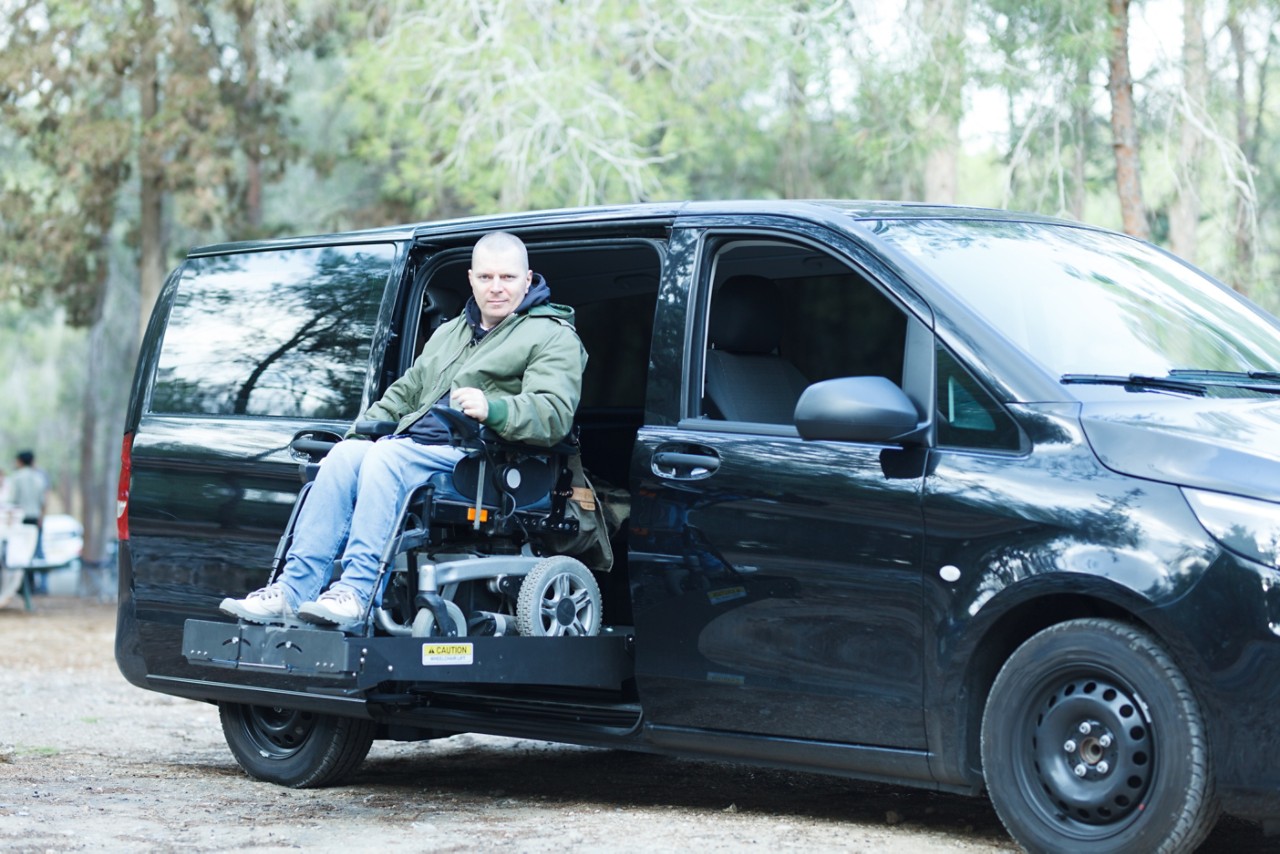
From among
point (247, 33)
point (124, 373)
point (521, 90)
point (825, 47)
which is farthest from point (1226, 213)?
point (124, 373)

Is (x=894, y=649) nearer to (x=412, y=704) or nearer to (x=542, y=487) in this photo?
(x=542, y=487)

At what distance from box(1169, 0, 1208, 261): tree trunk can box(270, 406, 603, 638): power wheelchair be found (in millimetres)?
7604

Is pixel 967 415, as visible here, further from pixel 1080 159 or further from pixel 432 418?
pixel 1080 159

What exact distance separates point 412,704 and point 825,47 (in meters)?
9.63

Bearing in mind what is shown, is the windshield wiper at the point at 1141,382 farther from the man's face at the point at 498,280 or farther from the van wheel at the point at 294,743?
the van wheel at the point at 294,743

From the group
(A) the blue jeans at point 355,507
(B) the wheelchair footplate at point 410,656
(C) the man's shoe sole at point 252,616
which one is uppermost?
(A) the blue jeans at point 355,507

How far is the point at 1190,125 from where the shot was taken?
14.8 m

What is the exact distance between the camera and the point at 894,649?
5.45m

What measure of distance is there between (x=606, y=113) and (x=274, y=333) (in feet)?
32.8

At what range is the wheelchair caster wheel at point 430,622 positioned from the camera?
20.3 ft

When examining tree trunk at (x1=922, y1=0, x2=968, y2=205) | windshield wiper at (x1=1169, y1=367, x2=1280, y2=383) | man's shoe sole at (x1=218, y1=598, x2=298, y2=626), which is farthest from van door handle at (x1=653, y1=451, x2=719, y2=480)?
tree trunk at (x1=922, y1=0, x2=968, y2=205)

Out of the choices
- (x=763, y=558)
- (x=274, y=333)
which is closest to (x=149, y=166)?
(x=274, y=333)

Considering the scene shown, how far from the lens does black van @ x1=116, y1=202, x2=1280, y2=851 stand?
4898 mm

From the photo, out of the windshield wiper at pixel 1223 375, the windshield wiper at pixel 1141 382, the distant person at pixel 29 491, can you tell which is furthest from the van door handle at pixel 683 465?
the distant person at pixel 29 491
